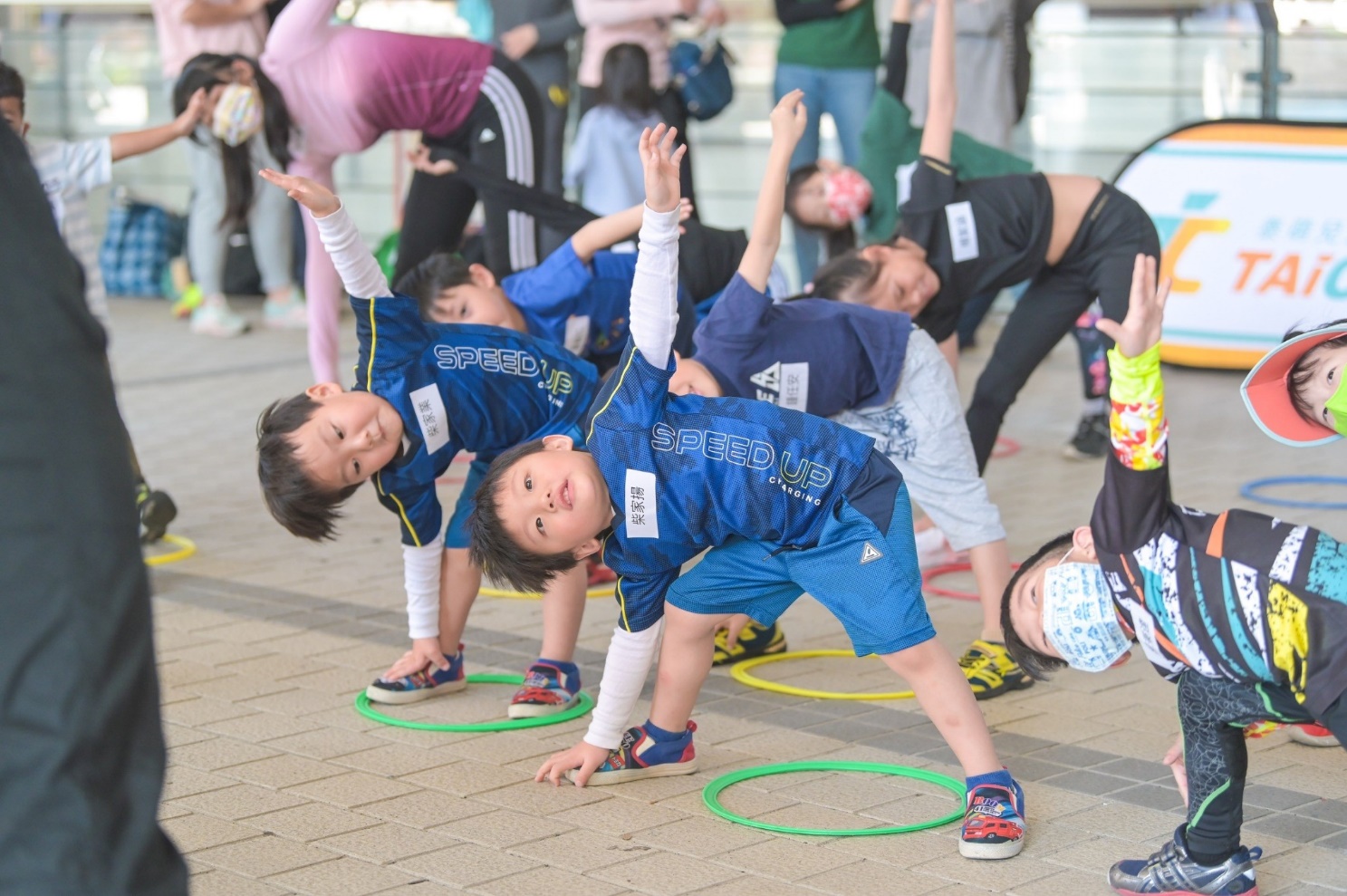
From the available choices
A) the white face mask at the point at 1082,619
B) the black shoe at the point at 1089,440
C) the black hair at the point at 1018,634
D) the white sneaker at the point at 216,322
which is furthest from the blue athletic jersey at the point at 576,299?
the white sneaker at the point at 216,322

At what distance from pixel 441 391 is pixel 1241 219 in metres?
5.38

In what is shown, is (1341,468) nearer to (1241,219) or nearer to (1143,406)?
(1241,219)

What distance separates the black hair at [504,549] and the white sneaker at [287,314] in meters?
7.33

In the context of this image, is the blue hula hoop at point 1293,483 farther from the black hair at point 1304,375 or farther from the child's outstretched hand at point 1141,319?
the child's outstretched hand at point 1141,319

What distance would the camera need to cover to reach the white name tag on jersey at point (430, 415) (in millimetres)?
3531

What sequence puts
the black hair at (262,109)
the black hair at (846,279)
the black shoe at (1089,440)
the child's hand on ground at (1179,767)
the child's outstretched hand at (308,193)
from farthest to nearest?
the black shoe at (1089,440) < the black hair at (262,109) < the black hair at (846,279) < the child's outstretched hand at (308,193) < the child's hand on ground at (1179,767)

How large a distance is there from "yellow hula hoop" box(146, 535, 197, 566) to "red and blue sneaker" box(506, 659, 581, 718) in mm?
1748

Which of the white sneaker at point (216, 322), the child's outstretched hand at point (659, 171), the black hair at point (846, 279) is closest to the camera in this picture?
the child's outstretched hand at point (659, 171)

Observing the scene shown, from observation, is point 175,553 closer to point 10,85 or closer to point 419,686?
point 10,85

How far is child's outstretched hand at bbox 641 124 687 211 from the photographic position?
9.46ft

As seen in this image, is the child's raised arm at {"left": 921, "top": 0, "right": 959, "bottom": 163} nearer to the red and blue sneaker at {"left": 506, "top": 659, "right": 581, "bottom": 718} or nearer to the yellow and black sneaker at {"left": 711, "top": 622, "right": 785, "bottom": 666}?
the yellow and black sneaker at {"left": 711, "top": 622, "right": 785, "bottom": 666}

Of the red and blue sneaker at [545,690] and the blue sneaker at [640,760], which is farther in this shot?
the red and blue sneaker at [545,690]

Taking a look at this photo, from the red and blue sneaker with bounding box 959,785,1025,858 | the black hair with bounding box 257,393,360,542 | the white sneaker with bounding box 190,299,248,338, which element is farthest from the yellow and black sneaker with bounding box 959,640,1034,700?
the white sneaker with bounding box 190,299,248,338

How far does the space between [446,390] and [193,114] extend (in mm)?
1672
